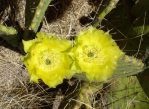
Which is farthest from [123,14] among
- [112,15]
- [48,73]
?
[48,73]

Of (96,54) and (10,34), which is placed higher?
(96,54)

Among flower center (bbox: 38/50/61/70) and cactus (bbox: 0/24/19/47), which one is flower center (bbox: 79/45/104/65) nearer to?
flower center (bbox: 38/50/61/70)

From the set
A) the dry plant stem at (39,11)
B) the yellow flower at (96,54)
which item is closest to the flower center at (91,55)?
the yellow flower at (96,54)

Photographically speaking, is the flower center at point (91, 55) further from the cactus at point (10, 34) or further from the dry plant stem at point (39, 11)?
the cactus at point (10, 34)

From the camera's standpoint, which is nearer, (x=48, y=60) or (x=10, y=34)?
(x=48, y=60)

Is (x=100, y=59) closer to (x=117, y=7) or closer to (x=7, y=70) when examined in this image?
(x=117, y=7)

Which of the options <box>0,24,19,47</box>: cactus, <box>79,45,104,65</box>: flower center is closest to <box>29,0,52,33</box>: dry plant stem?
<box>0,24,19,47</box>: cactus

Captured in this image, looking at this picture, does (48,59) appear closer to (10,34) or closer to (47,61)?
(47,61)

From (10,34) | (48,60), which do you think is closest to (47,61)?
(48,60)
